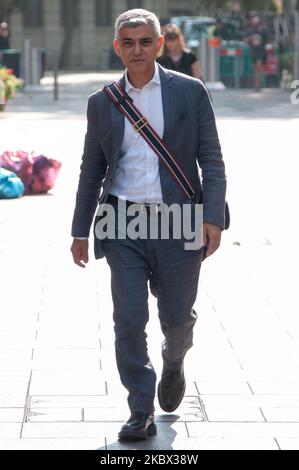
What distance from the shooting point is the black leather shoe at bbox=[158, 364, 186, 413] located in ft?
18.7

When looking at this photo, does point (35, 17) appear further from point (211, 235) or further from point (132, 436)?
point (132, 436)

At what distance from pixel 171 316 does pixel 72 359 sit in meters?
1.38

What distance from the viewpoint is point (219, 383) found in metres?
6.29

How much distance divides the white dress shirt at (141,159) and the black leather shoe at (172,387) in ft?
2.64

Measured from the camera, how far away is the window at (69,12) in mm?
54281

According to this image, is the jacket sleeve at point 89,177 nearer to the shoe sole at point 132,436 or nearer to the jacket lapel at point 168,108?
the jacket lapel at point 168,108

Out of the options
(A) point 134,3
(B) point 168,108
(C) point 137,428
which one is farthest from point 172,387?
(A) point 134,3

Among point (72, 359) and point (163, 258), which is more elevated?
point (163, 258)

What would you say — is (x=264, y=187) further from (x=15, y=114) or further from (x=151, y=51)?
(x=15, y=114)

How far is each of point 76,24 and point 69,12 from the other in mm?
5072

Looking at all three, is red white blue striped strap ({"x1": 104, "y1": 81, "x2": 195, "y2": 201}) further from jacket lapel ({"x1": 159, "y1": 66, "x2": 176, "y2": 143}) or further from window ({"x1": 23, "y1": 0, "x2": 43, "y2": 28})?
window ({"x1": 23, "y1": 0, "x2": 43, "y2": 28})

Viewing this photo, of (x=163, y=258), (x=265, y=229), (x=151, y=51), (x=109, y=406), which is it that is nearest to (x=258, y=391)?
(x=109, y=406)

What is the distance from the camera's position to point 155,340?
7.18 metres

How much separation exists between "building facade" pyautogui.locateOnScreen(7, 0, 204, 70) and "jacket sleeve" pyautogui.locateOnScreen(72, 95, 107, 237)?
53445 mm
